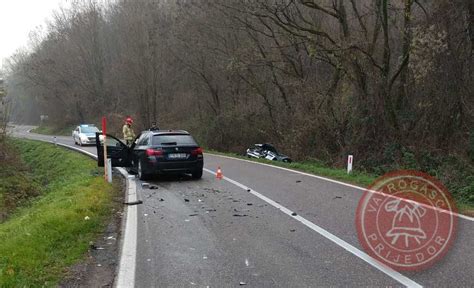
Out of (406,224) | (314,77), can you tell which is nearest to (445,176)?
(406,224)

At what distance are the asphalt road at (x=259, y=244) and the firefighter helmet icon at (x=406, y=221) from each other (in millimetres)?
538

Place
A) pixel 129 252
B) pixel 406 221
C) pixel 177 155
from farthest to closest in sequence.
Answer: pixel 177 155 < pixel 406 221 < pixel 129 252

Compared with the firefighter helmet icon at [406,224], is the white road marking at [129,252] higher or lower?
lower

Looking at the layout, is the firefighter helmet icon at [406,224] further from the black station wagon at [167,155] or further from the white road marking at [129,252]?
the black station wagon at [167,155]

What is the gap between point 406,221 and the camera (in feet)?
24.9

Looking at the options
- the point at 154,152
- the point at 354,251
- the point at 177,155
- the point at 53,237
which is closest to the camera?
the point at 354,251

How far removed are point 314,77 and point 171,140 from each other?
13926 mm

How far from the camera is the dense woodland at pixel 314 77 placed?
15266 millimetres

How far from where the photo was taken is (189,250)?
643 cm

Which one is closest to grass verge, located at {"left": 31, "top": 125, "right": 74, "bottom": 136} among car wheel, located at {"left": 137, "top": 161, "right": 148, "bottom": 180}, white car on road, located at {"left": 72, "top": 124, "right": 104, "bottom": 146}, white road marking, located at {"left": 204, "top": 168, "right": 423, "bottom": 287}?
white car on road, located at {"left": 72, "top": 124, "right": 104, "bottom": 146}

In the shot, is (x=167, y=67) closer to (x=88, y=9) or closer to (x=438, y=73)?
(x=88, y=9)

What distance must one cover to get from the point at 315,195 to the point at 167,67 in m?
31.8

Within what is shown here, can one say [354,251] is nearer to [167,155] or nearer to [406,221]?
[406,221]

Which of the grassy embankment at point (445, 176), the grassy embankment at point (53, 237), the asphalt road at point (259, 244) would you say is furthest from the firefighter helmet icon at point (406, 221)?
the grassy embankment at point (53, 237)
